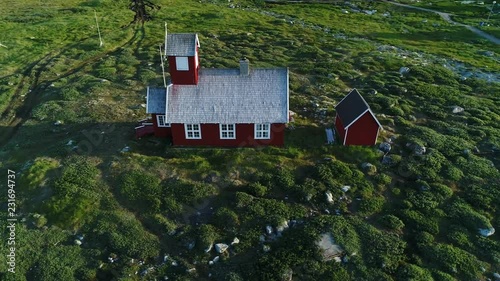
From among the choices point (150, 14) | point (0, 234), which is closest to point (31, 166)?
point (0, 234)

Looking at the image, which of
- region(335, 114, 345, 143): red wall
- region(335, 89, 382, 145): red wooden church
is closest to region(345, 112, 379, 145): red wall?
region(335, 89, 382, 145): red wooden church

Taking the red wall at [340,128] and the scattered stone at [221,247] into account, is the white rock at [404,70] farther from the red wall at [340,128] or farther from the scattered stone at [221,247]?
the scattered stone at [221,247]

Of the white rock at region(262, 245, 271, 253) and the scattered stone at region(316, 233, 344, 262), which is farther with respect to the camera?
the white rock at region(262, 245, 271, 253)

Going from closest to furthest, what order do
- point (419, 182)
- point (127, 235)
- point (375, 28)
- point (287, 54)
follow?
point (127, 235)
point (419, 182)
point (287, 54)
point (375, 28)

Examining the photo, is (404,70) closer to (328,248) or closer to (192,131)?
(192,131)

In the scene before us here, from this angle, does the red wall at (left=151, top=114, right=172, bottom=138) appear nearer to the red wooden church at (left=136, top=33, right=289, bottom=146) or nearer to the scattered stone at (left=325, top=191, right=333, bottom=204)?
the red wooden church at (left=136, top=33, right=289, bottom=146)

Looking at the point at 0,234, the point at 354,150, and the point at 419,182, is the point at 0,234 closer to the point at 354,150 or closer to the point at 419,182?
the point at 354,150
